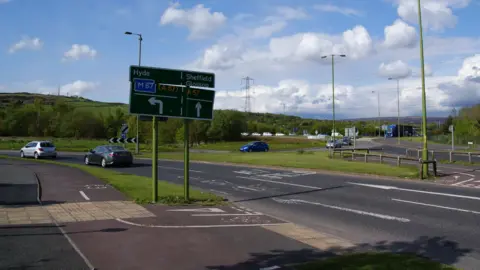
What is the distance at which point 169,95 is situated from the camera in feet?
42.5

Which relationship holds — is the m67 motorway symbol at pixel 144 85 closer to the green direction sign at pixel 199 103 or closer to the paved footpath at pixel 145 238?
the green direction sign at pixel 199 103

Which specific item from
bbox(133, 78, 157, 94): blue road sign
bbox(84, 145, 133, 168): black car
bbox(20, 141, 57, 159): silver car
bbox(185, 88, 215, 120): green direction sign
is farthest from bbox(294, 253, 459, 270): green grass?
bbox(20, 141, 57, 159): silver car

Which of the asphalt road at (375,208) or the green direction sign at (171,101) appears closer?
the asphalt road at (375,208)

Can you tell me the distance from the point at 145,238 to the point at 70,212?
3239 millimetres

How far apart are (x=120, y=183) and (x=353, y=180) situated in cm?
1031

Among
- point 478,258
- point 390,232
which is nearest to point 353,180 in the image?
point 390,232

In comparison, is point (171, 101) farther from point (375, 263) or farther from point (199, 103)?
point (375, 263)

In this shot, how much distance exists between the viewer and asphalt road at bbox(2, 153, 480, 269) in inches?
341

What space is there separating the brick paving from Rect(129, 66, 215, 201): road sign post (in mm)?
1473

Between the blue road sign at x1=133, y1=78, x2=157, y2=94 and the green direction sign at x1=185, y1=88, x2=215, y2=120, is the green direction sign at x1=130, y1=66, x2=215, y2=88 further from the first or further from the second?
the green direction sign at x1=185, y1=88, x2=215, y2=120

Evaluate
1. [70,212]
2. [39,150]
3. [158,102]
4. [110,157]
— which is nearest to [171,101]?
[158,102]

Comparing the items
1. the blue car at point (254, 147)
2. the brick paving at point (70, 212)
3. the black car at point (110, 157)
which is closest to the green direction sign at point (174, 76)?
the brick paving at point (70, 212)

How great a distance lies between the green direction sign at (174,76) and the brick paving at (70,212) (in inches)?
138

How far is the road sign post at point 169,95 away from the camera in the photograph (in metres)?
12.6
